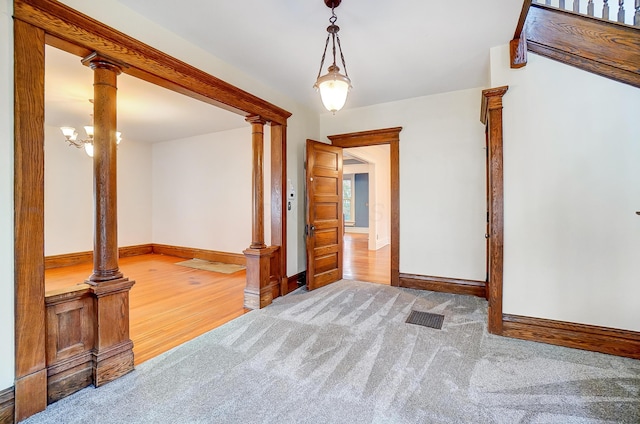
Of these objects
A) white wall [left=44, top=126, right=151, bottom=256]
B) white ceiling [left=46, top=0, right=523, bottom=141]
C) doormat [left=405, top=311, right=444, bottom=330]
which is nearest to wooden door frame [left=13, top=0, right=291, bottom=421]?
white ceiling [left=46, top=0, right=523, bottom=141]

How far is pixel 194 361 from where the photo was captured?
2.30m

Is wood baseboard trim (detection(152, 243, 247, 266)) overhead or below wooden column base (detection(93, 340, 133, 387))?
overhead

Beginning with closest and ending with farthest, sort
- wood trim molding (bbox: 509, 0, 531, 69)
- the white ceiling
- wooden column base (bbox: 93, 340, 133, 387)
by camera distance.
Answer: wooden column base (bbox: 93, 340, 133, 387) < the white ceiling < wood trim molding (bbox: 509, 0, 531, 69)

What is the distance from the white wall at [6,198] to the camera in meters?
1.59

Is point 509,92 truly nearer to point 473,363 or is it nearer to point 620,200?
point 620,200

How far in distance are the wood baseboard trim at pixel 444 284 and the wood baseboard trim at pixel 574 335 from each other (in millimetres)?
1136

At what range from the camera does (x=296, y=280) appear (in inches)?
166

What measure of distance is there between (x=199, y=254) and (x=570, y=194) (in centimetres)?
634

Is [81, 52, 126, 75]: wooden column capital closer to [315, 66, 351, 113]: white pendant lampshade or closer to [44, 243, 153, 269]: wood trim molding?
[315, 66, 351, 113]: white pendant lampshade

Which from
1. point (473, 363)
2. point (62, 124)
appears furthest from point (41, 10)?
point (62, 124)

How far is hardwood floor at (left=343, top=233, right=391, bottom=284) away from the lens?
4.87m

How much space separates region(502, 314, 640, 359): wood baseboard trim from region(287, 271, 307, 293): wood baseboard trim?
8.33 ft

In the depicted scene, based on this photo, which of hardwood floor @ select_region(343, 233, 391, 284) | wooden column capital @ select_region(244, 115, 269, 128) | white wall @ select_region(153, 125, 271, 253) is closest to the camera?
wooden column capital @ select_region(244, 115, 269, 128)

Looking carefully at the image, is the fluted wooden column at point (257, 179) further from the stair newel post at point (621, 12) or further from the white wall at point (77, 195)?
the white wall at point (77, 195)
